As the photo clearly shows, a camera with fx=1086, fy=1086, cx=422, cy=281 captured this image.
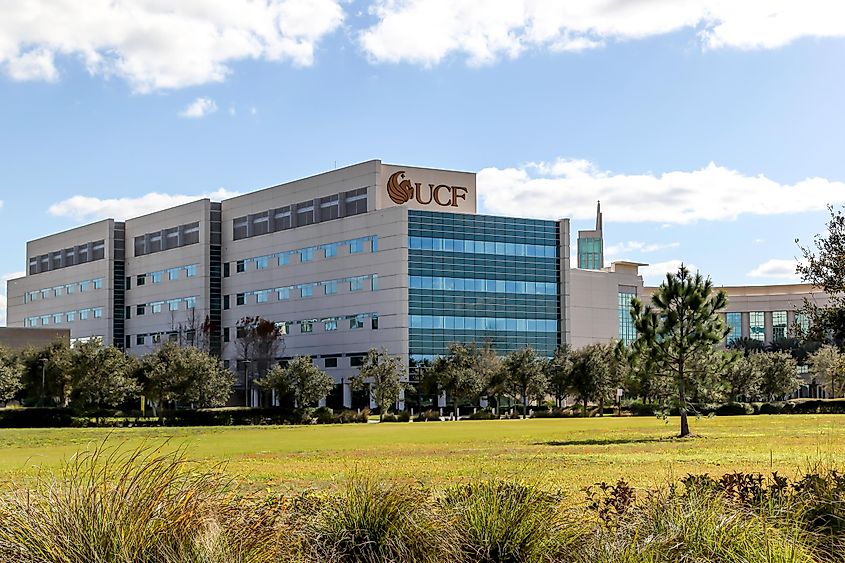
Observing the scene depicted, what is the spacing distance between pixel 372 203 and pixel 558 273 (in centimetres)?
2194

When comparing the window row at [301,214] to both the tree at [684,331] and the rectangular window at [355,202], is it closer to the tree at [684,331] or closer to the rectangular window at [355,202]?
the rectangular window at [355,202]

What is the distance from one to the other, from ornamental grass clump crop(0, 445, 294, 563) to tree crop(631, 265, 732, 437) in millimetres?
38581

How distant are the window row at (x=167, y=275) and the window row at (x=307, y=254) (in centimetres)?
429

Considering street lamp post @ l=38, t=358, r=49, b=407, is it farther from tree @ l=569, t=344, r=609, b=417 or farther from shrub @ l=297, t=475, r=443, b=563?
shrub @ l=297, t=475, r=443, b=563

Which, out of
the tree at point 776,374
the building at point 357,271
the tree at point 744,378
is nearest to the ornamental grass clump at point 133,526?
the tree at point 744,378

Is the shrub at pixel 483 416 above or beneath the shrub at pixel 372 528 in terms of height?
beneath

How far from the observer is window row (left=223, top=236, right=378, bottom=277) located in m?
109

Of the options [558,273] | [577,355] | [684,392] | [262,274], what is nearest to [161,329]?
[262,274]

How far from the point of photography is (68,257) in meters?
148

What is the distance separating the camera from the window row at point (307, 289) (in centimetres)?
10944

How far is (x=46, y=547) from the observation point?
324 inches

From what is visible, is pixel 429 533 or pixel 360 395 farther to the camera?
pixel 360 395

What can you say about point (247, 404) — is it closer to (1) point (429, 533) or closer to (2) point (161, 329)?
(2) point (161, 329)

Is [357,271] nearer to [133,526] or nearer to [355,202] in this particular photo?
[355,202]
